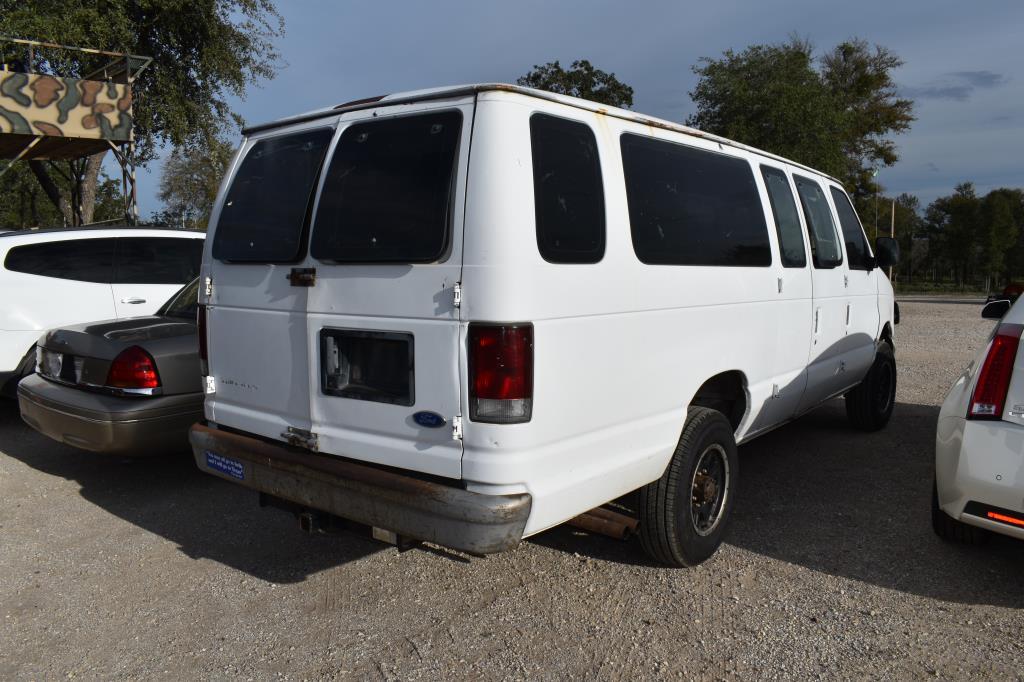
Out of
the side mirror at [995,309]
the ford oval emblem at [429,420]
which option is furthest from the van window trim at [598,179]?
the side mirror at [995,309]

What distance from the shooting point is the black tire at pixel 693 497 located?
143 inches

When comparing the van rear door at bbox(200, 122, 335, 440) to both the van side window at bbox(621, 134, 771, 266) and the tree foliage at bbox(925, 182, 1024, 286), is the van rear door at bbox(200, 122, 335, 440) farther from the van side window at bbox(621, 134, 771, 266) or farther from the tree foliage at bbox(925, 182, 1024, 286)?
the tree foliage at bbox(925, 182, 1024, 286)

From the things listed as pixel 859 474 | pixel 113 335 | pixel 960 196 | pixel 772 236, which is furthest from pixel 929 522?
pixel 960 196

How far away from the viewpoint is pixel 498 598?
363 centimetres

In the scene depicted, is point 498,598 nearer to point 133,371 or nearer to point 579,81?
point 133,371

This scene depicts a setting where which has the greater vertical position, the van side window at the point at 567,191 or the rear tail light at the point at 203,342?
the van side window at the point at 567,191

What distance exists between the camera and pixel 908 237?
64500 millimetres

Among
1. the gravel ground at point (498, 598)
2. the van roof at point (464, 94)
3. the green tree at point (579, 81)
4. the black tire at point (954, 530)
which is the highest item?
the green tree at point (579, 81)

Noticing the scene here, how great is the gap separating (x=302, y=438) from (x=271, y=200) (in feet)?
3.75

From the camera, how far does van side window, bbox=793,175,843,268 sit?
513 centimetres

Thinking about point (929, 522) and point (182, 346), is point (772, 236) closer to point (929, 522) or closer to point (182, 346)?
point (929, 522)

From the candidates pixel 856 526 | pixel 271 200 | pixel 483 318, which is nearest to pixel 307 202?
pixel 271 200

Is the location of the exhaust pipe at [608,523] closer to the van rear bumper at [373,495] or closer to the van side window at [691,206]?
the van rear bumper at [373,495]

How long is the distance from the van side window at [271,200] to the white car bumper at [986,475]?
3063 millimetres
